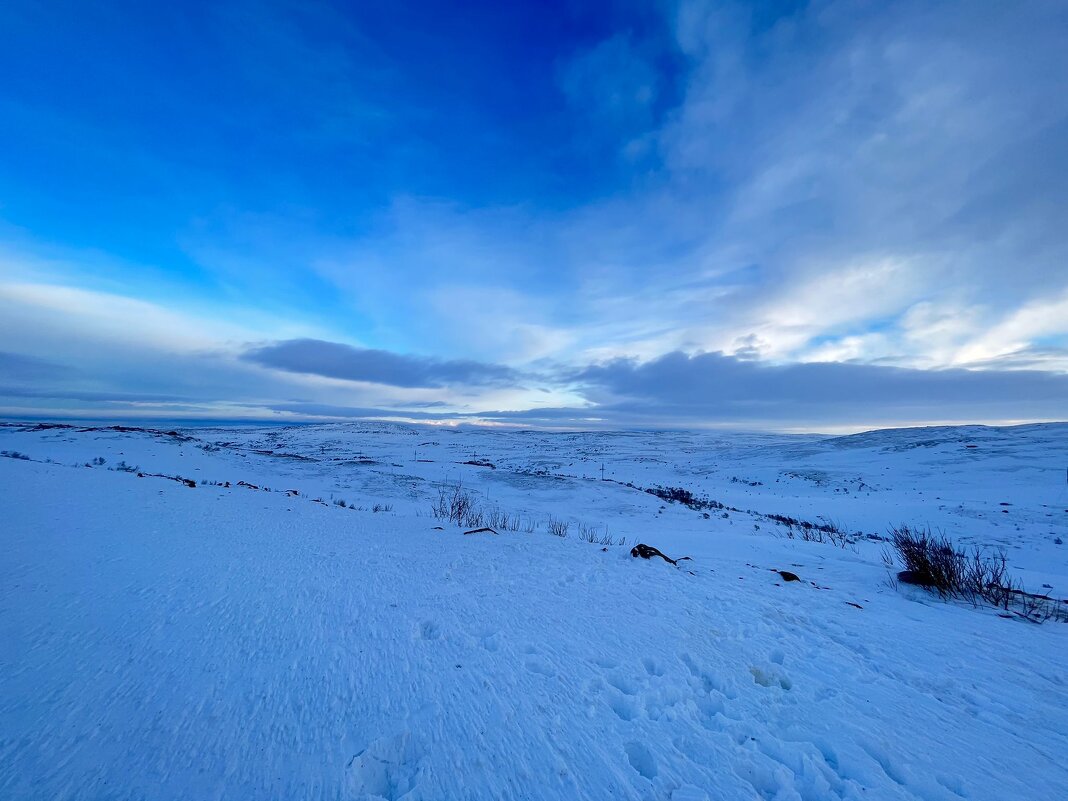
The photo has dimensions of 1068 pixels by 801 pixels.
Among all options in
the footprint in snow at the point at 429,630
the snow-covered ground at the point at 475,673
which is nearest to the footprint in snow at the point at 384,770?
the snow-covered ground at the point at 475,673

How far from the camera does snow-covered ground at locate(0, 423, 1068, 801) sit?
162 centimetres

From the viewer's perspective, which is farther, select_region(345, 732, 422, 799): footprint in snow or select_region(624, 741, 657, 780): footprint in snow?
select_region(624, 741, 657, 780): footprint in snow

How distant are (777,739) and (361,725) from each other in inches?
70.0

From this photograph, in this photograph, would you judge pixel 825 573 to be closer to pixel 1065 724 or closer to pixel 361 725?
pixel 1065 724

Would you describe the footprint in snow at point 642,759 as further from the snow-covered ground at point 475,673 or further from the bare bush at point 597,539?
the bare bush at point 597,539

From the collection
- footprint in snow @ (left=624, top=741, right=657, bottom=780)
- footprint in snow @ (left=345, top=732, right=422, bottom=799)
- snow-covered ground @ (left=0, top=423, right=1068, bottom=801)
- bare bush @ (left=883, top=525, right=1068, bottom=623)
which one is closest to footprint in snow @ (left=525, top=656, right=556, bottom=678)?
snow-covered ground @ (left=0, top=423, right=1068, bottom=801)

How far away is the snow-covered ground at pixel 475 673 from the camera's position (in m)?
1.62

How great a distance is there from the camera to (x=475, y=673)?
2324 mm

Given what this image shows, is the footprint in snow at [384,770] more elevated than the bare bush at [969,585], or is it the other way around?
the footprint in snow at [384,770]

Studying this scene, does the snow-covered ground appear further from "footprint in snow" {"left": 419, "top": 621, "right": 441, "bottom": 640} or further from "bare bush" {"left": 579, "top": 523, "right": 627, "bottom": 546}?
"bare bush" {"left": 579, "top": 523, "right": 627, "bottom": 546}

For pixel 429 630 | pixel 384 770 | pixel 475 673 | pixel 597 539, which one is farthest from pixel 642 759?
pixel 597 539

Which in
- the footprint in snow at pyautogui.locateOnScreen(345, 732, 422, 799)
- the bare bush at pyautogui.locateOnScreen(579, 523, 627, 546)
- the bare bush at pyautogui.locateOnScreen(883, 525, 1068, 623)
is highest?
the footprint in snow at pyautogui.locateOnScreen(345, 732, 422, 799)

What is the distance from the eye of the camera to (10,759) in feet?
4.57

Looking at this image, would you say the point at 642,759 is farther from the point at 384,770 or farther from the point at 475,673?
the point at 384,770
